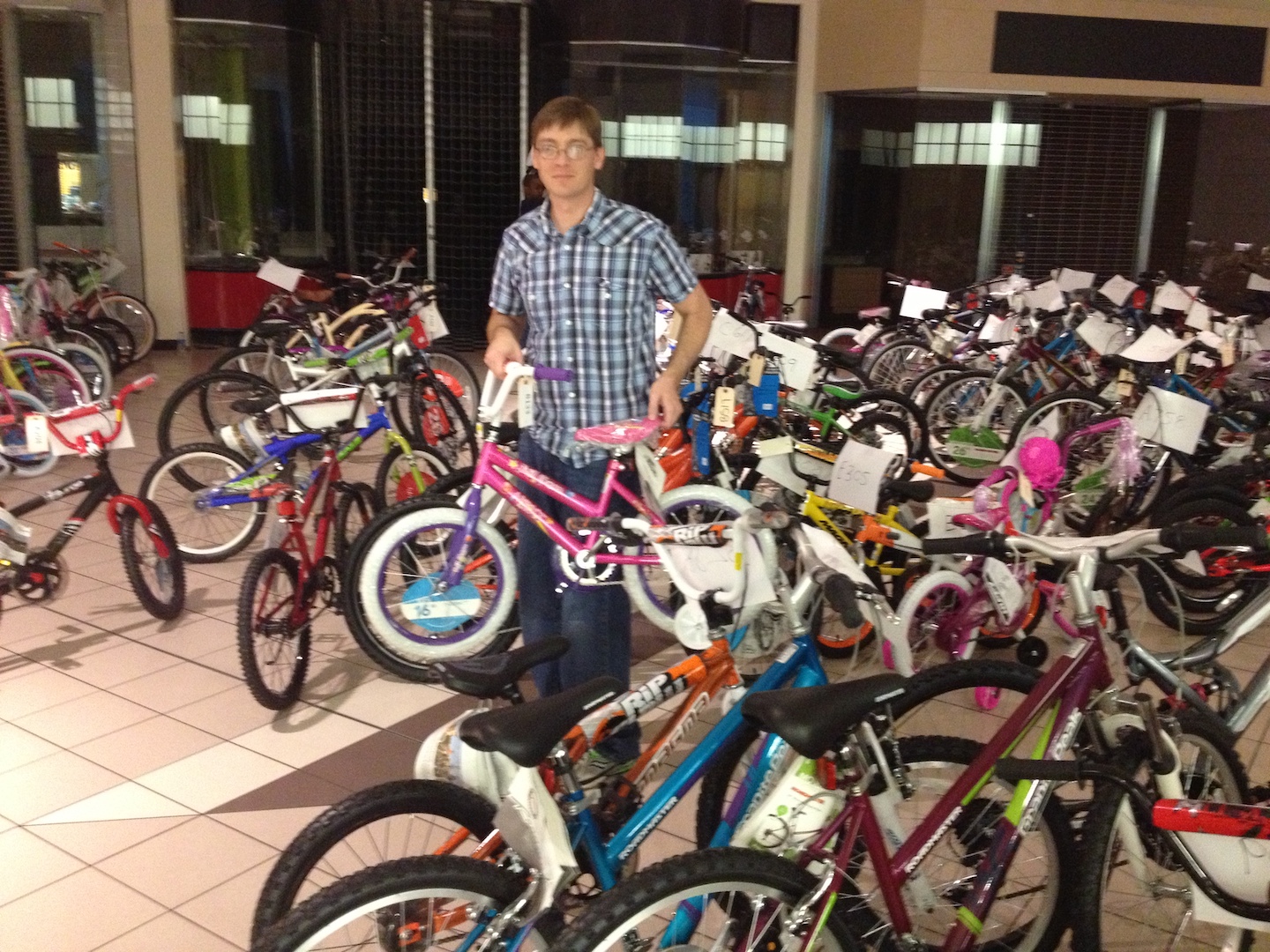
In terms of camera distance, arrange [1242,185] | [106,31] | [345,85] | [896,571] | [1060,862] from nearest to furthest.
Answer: [1060,862], [896,571], [106,31], [345,85], [1242,185]

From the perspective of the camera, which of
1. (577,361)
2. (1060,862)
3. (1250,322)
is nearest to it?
(1060,862)

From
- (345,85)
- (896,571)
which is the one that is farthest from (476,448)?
(345,85)

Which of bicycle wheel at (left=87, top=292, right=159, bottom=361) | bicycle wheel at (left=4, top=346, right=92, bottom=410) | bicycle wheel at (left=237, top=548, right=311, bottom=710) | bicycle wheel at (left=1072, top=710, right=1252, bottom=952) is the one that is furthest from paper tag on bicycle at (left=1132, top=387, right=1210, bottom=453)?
bicycle wheel at (left=87, top=292, right=159, bottom=361)

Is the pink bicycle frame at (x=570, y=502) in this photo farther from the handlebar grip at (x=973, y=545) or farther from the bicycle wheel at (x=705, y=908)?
the bicycle wheel at (x=705, y=908)

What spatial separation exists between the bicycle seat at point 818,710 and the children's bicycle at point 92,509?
2750 millimetres

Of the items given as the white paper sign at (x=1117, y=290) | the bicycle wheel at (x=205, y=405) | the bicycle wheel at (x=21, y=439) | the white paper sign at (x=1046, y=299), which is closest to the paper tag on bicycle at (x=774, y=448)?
the bicycle wheel at (x=205, y=405)

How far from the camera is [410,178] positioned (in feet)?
31.1

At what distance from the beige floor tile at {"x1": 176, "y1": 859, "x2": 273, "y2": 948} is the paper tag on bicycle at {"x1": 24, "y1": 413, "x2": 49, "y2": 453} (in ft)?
5.82

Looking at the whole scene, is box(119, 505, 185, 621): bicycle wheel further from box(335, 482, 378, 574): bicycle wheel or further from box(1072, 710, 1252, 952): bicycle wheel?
box(1072, 710, 1252, 952): bicycle wheel

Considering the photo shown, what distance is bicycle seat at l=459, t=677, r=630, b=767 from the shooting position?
5.30 ft

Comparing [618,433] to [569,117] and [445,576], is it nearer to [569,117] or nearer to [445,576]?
[569,117]

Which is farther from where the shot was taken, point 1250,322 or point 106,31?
point 106,31

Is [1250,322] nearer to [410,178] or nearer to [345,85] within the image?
[410,178]

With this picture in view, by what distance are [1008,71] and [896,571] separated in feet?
23.4
